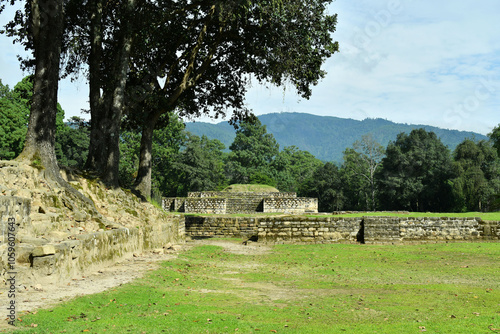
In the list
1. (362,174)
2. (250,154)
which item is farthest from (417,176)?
(250,154)

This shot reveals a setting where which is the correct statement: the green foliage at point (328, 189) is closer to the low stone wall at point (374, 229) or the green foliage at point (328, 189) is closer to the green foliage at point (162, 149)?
the green foliage at point (162, 149)

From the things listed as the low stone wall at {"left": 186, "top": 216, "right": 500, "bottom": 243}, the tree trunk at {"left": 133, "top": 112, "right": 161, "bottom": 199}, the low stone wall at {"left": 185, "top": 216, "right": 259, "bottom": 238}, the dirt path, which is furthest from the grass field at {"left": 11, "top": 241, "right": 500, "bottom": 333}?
the low stone wall at {"left": 185, "top": 216, "right": 259, "bottom": 238}

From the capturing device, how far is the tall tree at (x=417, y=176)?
50312 millimetres

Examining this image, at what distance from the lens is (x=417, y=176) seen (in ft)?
171

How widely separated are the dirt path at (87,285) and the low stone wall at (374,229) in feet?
21.4

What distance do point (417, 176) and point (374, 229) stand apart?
124ft

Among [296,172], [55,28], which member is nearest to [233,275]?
[55,28]

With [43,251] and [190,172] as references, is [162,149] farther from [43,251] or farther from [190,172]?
[43,251]

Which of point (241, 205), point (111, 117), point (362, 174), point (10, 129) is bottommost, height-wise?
point (241, 205)

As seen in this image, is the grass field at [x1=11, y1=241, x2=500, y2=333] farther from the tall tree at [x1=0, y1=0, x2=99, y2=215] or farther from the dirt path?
the tall tree at [x1=0, y1=0, x2=99, y2=215]

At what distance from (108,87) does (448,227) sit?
1440 cm

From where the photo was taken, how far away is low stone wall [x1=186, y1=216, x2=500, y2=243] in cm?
1736

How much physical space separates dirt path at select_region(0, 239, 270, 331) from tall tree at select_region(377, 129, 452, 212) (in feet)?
143

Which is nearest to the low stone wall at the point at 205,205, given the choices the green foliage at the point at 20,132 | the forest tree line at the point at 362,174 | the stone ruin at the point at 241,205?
the stone ruin at the point at 241,205
